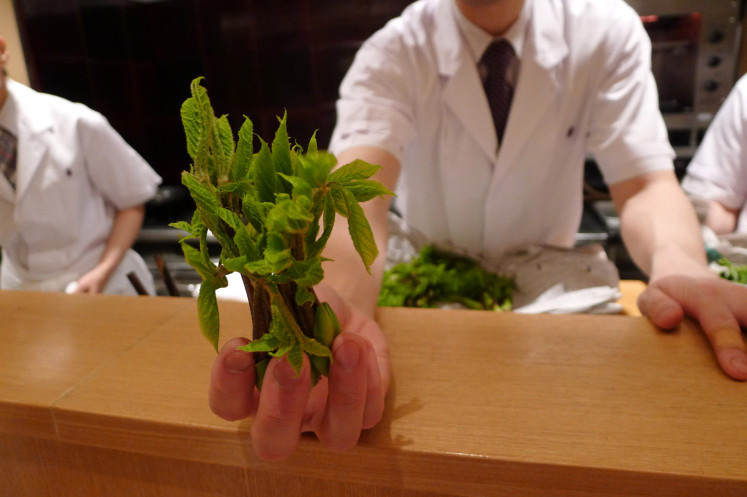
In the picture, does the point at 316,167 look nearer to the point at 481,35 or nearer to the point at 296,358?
the point at 296,358

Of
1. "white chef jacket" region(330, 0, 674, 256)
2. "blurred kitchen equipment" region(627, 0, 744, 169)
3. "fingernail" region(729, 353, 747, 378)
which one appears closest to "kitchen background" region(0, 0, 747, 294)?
"blurred kitchen equipment" region(627, 0, 744, 169)

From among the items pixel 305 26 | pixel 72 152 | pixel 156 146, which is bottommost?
pixel 156 146

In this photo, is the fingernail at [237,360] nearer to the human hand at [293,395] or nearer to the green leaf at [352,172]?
the human hand at [293,395]

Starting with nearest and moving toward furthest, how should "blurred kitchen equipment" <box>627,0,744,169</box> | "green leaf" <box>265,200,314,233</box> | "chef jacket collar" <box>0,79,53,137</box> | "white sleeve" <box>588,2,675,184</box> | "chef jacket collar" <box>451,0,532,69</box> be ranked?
"green leaf" <box>265,200,314,233</box> < "white sleeve" <box>588,2,675,184</box> < "chef jacket collar" <box>451,0,532,69</box> < "chef jacket collar" <box>0,79,53,137</box> < "blurred kitchen equipment" <box>627,0,744,169</box>

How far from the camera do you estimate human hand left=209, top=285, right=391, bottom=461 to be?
1.33 feet

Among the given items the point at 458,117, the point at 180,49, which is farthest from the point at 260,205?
the point at 180,49

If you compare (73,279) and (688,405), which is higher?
(688,405)

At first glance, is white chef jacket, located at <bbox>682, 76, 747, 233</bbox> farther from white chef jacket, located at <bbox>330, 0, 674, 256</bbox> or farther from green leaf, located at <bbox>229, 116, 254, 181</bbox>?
green leaf, located at <bbox>229, 116, 254, 181</bbox>

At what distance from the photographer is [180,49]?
9.68 feet

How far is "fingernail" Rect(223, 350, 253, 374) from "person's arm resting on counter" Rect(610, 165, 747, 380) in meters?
0.49

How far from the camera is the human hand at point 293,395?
405mm

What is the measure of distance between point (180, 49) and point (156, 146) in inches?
21.1

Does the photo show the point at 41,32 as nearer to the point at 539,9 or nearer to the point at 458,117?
the point at 458,117

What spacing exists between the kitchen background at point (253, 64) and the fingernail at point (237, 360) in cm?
203
